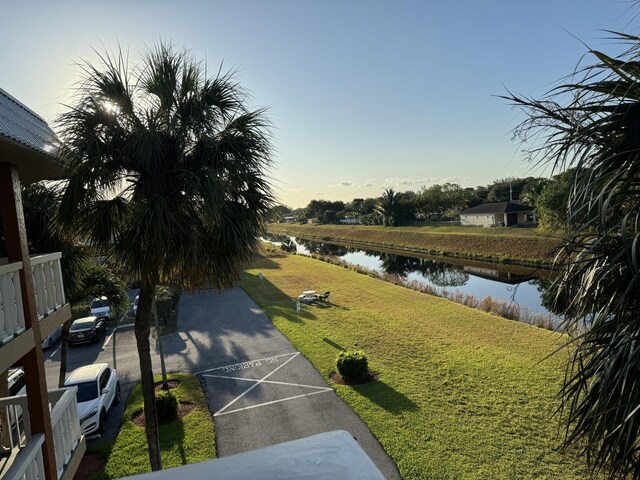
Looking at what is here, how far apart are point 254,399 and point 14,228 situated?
875cm

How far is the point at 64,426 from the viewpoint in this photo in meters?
5.41

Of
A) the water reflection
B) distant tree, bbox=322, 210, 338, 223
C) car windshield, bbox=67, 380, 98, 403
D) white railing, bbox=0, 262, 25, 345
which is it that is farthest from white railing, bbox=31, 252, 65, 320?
distant tree, bbox=322, 210, 338, 223

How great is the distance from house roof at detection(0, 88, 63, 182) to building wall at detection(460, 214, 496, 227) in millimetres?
62212

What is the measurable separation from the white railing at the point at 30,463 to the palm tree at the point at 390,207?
233 feet

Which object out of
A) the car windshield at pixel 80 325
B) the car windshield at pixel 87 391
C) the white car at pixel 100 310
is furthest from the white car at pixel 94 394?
the white car at pixel 100 310

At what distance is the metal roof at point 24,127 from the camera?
3934 millimetres

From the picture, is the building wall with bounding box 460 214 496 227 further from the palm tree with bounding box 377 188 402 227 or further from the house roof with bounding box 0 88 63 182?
the house roof with bounding box 0 88 63 182

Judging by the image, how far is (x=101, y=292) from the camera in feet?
36.4

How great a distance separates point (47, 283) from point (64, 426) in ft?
7.10

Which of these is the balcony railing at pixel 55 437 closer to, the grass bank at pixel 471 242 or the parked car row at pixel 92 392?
the parked car row at pixel 92 392

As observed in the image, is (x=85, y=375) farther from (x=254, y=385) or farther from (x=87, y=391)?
(x=254, y=385)

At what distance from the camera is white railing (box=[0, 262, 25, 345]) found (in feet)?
12.9

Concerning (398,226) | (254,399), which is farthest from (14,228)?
(398,226)

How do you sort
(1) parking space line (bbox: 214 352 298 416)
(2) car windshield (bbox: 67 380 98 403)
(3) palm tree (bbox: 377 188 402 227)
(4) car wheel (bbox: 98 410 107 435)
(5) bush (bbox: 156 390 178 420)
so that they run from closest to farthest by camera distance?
(4) car wheel (bbox: 98 410 107 435) < (2) car windshield (bbox: 67 380 98 403) < (5) bush (bbox: 156 390 178 420) < (1) parking space line (bbox: 214 352 298 416) < (3) palm tree (bbox: 377 188 402 227)
